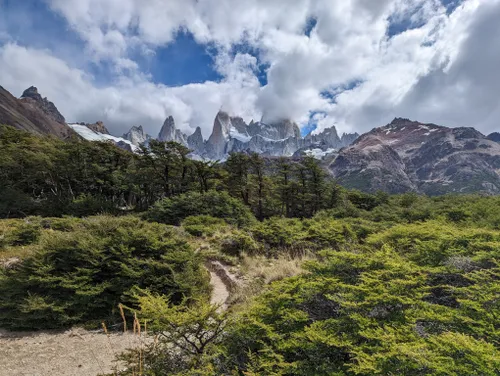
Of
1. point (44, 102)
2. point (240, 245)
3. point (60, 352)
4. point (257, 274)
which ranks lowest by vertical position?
point (60, 352)

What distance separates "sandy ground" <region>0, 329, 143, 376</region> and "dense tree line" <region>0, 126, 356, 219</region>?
863 inches

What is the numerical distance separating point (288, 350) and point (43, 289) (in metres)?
6.21

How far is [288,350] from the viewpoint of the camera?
2.65 m

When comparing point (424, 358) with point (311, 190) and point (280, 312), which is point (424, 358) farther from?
point (311, 190)

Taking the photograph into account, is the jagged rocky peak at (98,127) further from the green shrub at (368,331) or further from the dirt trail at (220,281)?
the green shrub at (368,331)

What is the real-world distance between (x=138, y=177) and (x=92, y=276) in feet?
80.3

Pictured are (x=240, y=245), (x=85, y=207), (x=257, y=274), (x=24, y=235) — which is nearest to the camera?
(x=257, y=274)

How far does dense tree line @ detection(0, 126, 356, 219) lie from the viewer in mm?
26156

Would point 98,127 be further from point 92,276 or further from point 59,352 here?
point 59,352

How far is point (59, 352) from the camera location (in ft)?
16.3

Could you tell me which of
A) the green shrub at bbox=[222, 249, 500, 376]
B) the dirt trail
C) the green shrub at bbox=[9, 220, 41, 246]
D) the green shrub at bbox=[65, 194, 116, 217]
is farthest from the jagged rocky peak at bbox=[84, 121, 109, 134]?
the green shrub at bbox=[222, 249, 500, 376]

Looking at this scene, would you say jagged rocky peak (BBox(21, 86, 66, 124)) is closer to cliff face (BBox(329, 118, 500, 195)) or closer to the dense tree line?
the dense tree line

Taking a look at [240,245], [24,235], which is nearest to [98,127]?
[24,235]

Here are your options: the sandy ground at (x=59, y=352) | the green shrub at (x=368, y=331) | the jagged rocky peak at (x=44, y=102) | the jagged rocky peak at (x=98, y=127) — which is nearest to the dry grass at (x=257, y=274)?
the green shrub at (x=368, y=331)
